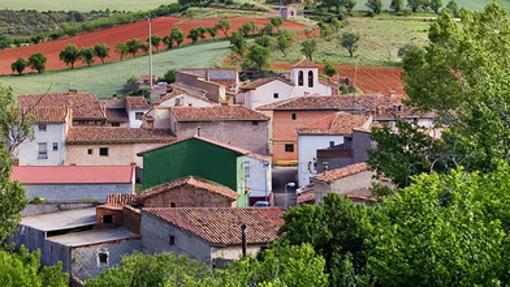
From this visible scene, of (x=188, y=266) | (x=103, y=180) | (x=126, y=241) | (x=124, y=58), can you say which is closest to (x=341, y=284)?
(x=188, y=266)

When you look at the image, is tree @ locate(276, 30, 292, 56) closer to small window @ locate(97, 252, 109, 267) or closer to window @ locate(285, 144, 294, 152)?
window @ locate(285, 144, 294, 152)

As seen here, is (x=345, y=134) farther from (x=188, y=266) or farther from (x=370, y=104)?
(x=188, y=266)

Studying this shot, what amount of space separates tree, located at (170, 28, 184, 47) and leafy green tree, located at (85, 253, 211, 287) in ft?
250

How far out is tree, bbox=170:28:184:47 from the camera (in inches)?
4186

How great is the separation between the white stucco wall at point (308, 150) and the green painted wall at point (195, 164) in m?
7.16

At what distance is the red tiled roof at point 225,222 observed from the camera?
1441 inches

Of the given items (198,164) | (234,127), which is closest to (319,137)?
(234,127)

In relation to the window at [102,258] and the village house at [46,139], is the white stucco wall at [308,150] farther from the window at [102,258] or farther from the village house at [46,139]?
the window at [102,258]

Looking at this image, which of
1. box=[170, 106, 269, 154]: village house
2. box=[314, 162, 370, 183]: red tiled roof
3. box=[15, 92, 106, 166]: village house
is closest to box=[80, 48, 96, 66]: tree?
box=[15, 92, 106, 166]: village house

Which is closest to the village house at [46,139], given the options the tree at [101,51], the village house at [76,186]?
the village house at [76,186]

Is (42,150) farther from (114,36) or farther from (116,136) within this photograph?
(114,36)

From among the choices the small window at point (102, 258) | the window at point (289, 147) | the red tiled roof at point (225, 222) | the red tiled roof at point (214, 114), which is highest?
the red tiled roof at point (214, 114)

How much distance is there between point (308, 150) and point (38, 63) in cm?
4376

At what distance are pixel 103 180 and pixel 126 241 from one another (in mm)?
7786
